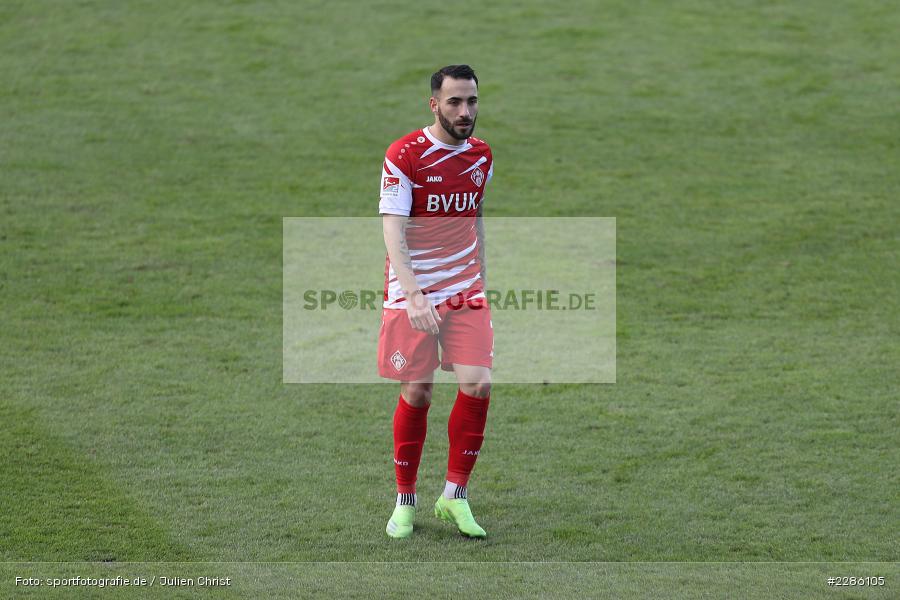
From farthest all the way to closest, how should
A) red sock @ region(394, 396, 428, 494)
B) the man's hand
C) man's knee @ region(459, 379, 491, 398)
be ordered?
red sock @ region(394, 396, 428, 494) < man's knee @ region(459, 379, 491, 398) < the man's hand

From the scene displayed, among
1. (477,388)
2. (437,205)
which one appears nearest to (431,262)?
(437,205)

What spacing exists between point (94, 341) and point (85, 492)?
2481 mm

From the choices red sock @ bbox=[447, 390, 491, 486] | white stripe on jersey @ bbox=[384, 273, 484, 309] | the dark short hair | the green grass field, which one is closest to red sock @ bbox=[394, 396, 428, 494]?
red sock @ bbox=[447, 390, 491, 486]

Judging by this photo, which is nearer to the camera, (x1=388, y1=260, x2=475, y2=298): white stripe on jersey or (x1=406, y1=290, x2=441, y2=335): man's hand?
(x1=406, y1=290, x2=441, y2=335): man's hand

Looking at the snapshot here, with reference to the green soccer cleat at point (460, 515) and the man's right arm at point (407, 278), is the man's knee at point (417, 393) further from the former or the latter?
the green soccer cleat at point (460, 515)

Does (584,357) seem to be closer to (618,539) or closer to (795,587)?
(618,539)

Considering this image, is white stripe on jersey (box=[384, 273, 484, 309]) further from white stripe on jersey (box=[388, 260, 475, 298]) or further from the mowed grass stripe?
the mowed grass stripe

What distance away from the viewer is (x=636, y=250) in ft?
31.3

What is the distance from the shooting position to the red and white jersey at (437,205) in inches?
193

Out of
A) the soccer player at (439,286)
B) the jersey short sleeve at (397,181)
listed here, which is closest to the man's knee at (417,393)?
the soccer player at (439,286)

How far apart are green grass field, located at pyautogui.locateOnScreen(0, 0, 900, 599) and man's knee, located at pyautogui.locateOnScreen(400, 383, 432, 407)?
1.90 feet

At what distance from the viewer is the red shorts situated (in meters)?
5.03

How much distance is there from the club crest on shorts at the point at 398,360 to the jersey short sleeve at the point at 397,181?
2.02 ft
